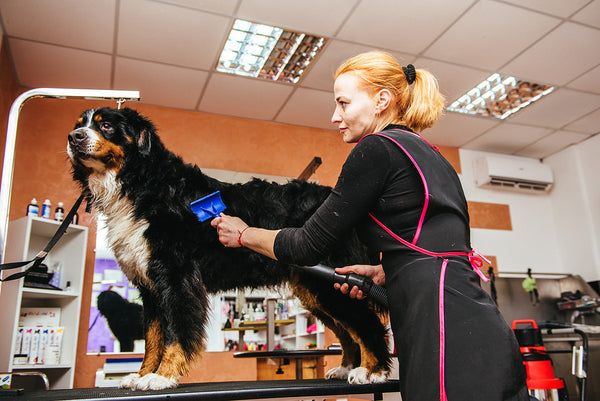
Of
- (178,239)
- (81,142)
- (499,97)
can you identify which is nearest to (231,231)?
(178,239)

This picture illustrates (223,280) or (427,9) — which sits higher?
(427,9)

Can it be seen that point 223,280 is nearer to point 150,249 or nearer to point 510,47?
point 150,249

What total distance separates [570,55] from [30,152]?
5.01 metres

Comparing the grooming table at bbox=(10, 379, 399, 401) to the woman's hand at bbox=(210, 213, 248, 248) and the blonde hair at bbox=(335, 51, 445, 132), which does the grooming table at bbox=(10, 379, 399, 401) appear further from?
the blonde hair at bbox=(335, 51, 445, 132)

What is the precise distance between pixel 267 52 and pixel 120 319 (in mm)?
2697

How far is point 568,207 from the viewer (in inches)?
236

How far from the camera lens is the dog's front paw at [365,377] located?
5.56 feet

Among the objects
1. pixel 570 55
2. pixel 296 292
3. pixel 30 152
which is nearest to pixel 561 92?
pixel 570 55

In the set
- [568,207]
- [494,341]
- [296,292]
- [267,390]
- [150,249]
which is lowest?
[267,390]

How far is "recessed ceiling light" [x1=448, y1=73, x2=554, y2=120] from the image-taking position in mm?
4633

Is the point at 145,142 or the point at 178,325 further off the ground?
the point at 145,142

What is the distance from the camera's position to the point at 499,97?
4.86 meters

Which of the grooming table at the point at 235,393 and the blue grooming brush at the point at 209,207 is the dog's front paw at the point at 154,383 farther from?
the blue grooming brush at the point at 209,207

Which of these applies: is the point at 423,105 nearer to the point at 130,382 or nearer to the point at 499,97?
the point at 130,382
